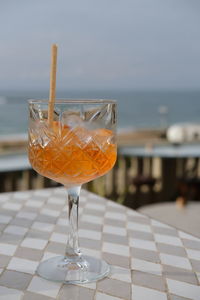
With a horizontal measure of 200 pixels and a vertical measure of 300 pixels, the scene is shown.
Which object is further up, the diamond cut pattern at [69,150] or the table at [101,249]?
the diamond cut pattern at [69,150]

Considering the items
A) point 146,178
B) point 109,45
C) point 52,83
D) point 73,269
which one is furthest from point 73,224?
point 109,45

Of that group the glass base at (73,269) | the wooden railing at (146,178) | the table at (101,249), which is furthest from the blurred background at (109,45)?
the glass base at (73,269)

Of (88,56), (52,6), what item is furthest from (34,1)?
(88,56)

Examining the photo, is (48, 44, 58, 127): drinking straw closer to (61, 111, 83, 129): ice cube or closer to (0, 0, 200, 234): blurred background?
(61, 111, 83, 129): ice cube

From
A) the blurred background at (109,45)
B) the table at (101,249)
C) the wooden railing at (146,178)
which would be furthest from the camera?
the blurred background at (109,45)

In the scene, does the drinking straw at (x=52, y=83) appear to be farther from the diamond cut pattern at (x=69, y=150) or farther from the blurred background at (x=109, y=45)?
the blurred background at (x=109, y=45)

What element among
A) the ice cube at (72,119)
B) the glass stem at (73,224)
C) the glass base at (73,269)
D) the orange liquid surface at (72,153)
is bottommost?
the glass base at (73,269)
